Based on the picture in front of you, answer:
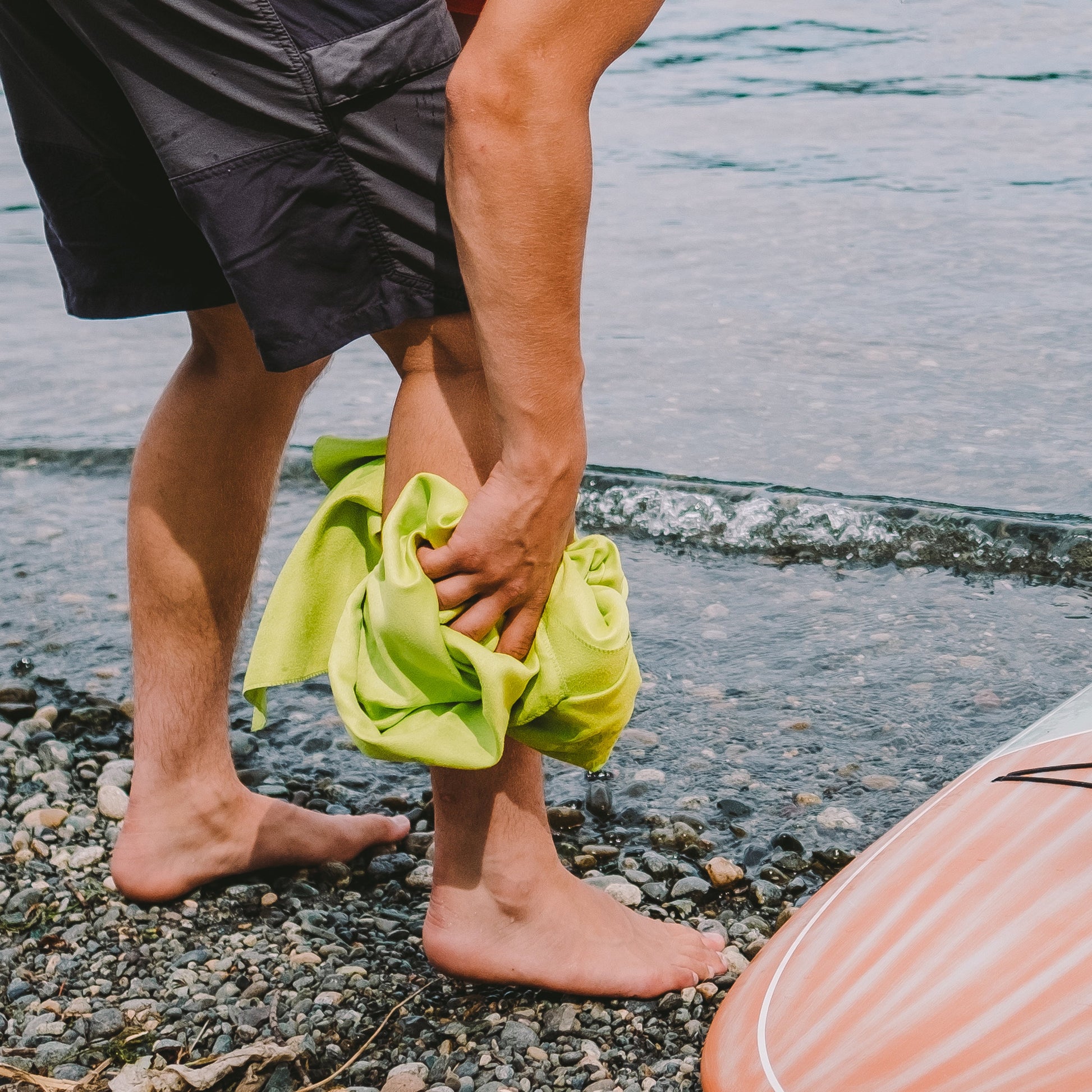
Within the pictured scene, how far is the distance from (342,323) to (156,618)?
0.67 m

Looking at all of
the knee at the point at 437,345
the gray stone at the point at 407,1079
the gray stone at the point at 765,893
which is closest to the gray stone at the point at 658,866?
the gray stone at the point at 765,893

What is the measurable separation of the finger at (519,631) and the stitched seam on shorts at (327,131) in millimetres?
409

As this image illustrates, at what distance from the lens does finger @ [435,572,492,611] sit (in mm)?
1525

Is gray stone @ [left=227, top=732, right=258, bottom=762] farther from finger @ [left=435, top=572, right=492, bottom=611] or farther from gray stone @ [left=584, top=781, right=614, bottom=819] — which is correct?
finger @ [left=435, top=572, right=492, bottom=611]

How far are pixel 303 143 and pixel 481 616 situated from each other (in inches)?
21.3

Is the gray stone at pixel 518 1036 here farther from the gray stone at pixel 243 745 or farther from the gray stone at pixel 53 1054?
the gray stone at pixel 243 745

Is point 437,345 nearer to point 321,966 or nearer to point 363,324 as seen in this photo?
point 363,324

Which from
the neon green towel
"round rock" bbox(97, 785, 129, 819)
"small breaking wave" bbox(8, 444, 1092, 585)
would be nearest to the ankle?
"round rock" bbox(97, 785, 129, 819)

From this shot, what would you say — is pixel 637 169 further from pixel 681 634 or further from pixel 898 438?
pixel 681 634

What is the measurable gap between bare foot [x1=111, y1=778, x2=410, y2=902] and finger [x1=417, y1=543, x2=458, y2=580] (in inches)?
27.4

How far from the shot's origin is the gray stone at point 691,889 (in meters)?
2.04

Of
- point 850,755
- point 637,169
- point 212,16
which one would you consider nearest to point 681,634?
point 850,755

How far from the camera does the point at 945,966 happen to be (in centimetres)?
131

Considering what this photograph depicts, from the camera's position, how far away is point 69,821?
2.24 meters
